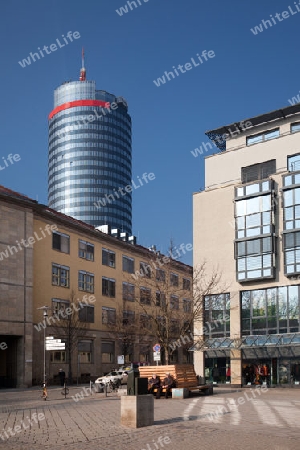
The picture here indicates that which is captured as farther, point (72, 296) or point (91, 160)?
point (91, 160)

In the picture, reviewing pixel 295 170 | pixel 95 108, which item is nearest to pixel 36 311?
pixel 295 170

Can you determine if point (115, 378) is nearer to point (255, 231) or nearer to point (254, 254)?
point (254, 254)

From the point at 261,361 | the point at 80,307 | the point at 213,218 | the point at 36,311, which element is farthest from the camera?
the point at 80,307

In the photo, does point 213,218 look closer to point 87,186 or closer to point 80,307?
point 80,307

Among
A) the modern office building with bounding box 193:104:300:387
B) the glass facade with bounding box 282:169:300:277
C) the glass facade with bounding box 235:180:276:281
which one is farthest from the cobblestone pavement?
the glass facade with bounding box 235:180:276:281

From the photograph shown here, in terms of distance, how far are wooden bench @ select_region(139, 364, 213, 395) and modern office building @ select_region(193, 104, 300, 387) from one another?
438 inches

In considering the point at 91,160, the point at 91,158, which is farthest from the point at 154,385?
the point at 91,158

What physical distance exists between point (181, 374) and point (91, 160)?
156753 mm

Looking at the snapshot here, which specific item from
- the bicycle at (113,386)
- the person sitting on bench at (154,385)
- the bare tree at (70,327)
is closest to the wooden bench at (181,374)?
the person sitting on bench at (154,385)

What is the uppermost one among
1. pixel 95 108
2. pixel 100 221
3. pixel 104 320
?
pixel 95 108

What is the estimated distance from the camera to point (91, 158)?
613 ft

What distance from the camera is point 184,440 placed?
15.4 metres

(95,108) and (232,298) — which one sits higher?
(95,108)

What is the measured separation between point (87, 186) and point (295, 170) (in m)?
142
